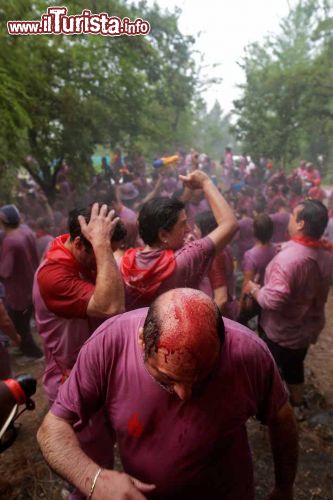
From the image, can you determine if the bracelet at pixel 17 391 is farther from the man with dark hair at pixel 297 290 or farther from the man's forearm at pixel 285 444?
the man with dark hair at pixel 297 290

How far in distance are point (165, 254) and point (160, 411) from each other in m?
1.16

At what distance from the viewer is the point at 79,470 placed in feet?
4.72

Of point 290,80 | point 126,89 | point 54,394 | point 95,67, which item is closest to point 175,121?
point 290,80

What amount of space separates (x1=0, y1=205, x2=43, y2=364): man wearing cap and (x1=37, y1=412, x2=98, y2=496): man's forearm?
3.78 metres

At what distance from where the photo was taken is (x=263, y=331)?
3.86 meters

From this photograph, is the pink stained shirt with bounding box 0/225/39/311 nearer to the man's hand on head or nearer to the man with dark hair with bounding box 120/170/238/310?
the man with dark hair with bounding box 120/170/238/310

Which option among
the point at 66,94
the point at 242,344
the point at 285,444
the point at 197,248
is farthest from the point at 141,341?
the point at 66,94

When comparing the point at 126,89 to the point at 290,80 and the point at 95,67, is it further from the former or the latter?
the point at 290,80

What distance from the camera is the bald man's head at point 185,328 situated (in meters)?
1.24

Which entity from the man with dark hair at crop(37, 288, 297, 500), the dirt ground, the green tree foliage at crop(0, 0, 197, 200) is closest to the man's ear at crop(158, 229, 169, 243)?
the man with dark hair at crop(37, 288, 297, 500)

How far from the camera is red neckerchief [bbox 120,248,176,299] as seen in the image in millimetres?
2394

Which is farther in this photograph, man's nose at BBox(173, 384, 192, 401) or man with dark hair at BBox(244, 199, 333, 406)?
man with dark hair at BBox(244, 199, 333, 406)

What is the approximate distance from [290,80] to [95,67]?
8.25 meters

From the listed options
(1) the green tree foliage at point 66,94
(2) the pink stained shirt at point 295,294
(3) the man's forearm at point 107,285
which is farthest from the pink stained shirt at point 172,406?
(1) the green tree foliage at point 66,94
